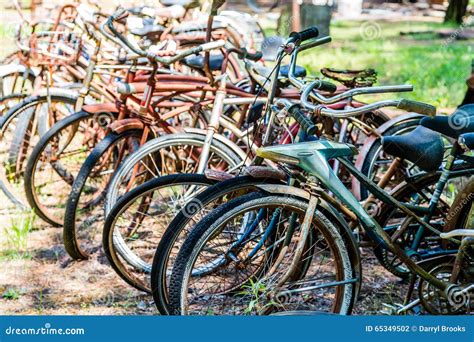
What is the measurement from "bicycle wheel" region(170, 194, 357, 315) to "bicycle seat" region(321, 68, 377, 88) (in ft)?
3.03

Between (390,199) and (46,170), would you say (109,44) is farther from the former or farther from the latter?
(390,199)

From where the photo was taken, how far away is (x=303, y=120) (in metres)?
3.15

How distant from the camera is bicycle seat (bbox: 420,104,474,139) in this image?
357 centimetres

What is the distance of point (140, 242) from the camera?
171 inches

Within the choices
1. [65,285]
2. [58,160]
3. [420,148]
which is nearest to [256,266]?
[420,148]

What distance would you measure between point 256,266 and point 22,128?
2.22 meters

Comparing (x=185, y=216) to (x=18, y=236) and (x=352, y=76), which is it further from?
(x=18, y=236)

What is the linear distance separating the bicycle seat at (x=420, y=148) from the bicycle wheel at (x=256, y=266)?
556 millimetres

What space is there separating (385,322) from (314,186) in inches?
29.0

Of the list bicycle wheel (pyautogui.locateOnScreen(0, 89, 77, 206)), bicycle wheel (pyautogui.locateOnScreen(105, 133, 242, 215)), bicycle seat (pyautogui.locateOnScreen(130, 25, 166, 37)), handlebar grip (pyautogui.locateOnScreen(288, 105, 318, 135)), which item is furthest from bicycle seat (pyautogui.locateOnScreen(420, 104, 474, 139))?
bicycle seat (pyautogui.locateOnScreen(130, 25, 166, 37))

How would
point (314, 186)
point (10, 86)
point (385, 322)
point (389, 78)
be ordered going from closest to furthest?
1. point (314, 186)
2. point (385, 322)
3. point (10, 86)
4. point (389, 78)

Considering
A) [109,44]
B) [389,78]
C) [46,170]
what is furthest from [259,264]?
[389,78]

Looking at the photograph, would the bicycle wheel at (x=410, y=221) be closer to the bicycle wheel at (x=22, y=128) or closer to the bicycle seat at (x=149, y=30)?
the bicycle wheel at (x=22, y=128)

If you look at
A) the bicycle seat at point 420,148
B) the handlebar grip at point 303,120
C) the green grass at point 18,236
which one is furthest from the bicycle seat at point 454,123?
the green grass at point 18,236
